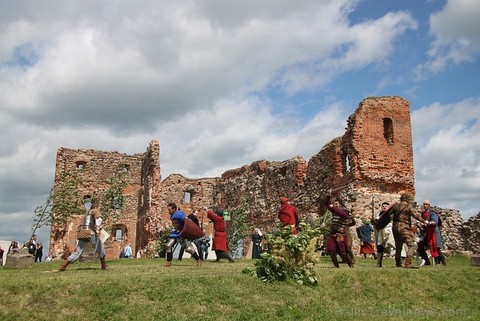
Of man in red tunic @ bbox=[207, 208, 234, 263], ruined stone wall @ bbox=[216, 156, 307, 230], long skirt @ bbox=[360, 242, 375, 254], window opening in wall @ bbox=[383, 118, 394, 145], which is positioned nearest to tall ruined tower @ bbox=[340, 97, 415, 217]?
window opening in wall @ bbox=[383, 118, 394, 145]

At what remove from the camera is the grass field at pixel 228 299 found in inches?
317

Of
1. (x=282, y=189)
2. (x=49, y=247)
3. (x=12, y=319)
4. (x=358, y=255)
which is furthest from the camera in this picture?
(x=49, y=247)

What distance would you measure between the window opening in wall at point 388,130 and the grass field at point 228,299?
12579 mm

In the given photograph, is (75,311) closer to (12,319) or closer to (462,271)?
(12,319)

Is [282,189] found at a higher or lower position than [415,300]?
higher

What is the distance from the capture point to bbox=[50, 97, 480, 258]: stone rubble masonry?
21438 millimetres

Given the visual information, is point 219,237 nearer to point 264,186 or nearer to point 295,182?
point 295,182

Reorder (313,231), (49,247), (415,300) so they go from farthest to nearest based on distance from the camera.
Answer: (49,247)
(313,231)
(415,300)

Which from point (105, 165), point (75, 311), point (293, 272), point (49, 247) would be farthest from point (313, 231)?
point (105, 165)

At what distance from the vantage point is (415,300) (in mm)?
9406

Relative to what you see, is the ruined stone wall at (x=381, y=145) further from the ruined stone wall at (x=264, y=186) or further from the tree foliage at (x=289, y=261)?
the tree foliage at (x=289, y=261)

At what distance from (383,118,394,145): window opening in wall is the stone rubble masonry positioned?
47 millimetres

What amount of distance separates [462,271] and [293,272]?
13.6 feet

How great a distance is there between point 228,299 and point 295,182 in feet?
60.5
